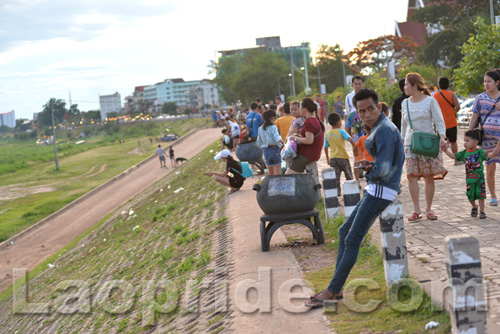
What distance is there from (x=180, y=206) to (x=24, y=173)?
225 ft

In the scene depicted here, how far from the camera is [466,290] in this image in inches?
189

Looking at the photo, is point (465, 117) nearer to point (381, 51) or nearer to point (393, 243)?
point (393, 243)

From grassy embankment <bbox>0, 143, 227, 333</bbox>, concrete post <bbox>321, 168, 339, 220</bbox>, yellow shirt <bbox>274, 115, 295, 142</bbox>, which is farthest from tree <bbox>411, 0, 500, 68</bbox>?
concrete post <bbox>321, 168, 339, 220</bbox>

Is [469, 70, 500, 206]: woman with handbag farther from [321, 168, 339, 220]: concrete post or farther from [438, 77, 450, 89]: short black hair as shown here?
[438, 77, 450, 89]: short black hair

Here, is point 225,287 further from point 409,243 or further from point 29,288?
point 29,288

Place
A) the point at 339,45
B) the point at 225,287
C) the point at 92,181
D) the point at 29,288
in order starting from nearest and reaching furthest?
1. the point at 225,287
2. the point at 29,288
3. the point at 92,181
4. the point at 339,45

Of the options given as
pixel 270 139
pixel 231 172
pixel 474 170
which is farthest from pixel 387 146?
pixel 231 172

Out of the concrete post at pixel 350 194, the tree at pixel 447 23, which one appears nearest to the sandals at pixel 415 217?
the concrete post at pixel 350 194

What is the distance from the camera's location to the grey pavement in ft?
19.6

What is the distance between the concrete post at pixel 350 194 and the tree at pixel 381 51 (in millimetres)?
60615

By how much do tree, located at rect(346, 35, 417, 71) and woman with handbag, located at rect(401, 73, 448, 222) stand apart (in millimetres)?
59732

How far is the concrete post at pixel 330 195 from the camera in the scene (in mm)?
10273

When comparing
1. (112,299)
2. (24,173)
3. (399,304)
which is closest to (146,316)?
(112,299)

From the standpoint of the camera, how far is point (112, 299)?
1248cm
